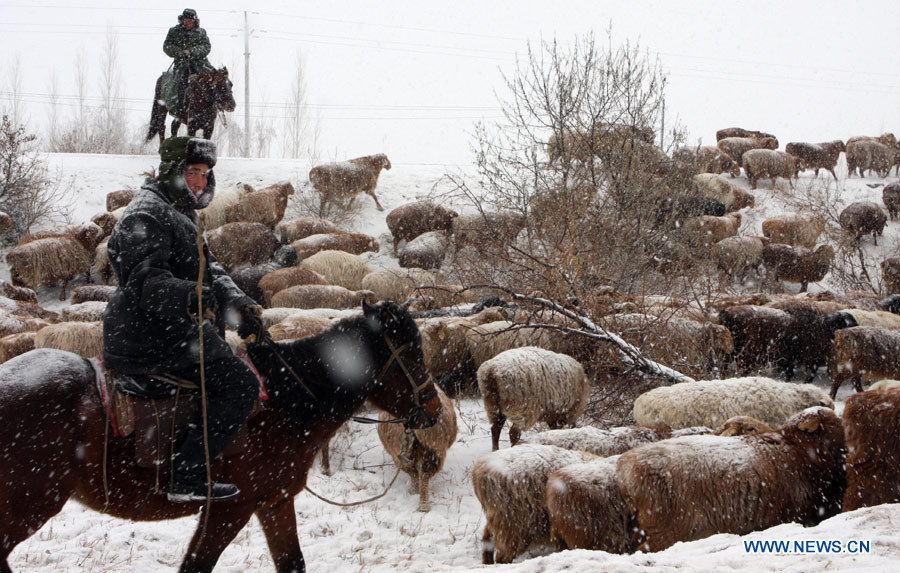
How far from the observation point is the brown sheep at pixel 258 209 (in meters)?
16.7

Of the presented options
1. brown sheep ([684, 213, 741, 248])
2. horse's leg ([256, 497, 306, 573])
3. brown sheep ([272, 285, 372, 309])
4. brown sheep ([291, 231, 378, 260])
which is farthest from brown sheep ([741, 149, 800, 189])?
horse's leg ([256, 497, 306, 573])

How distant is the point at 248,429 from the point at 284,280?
9455 millimetres

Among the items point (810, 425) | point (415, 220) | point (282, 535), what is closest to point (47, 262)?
point (415, 220)

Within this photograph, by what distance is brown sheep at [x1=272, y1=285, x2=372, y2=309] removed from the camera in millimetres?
11766

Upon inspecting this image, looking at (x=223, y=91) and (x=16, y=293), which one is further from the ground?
(x=223, y=91)

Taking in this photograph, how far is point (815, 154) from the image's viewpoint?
2480 centimetres

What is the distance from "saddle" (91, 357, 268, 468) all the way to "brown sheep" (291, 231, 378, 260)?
467 inches

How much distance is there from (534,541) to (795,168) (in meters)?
22.7

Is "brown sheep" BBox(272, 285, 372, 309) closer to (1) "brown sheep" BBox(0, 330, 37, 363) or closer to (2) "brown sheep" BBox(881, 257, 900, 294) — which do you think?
(1) "brown sheep" BBox(0, 330, 37, 363)

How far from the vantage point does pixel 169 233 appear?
127 inches

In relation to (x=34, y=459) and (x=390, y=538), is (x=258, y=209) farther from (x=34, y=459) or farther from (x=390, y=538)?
(x=34, y=459)

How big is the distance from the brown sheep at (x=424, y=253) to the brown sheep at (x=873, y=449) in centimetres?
1173

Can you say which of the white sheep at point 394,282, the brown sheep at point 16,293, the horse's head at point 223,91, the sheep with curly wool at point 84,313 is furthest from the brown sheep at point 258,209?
the sheep with curly wool at point 84,313

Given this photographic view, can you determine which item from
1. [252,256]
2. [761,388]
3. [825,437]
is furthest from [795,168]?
[825,437]
